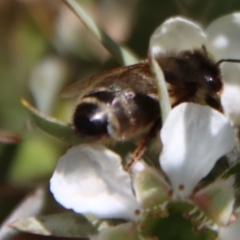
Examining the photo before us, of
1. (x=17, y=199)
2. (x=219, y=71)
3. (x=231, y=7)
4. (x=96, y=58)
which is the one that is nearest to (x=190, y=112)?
(x=219, y=71)

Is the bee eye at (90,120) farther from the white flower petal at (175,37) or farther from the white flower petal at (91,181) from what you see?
the white flower petal at (175,37)

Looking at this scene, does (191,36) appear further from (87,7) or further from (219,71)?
(87,7)

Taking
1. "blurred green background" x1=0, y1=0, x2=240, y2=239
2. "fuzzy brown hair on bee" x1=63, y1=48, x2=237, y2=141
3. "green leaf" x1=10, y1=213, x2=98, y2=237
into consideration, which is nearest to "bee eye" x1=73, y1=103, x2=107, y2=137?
"fuzzy brown hair on bee" x1=63, y1=48, x2=237, y2=141

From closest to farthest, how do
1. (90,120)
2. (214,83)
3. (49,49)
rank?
1. (90,120)
2. (214,83)
3. (49,49)

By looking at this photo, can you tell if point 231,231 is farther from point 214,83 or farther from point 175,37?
point 175,37

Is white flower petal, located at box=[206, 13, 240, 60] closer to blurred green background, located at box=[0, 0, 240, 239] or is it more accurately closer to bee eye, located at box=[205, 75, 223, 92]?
bee eye, located at box=[205, 75, 223, 92]

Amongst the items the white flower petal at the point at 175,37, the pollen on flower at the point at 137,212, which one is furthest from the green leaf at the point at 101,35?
the pollen on flower at the point at 137,212

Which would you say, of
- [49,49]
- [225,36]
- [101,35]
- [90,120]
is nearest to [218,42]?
[225,36]
